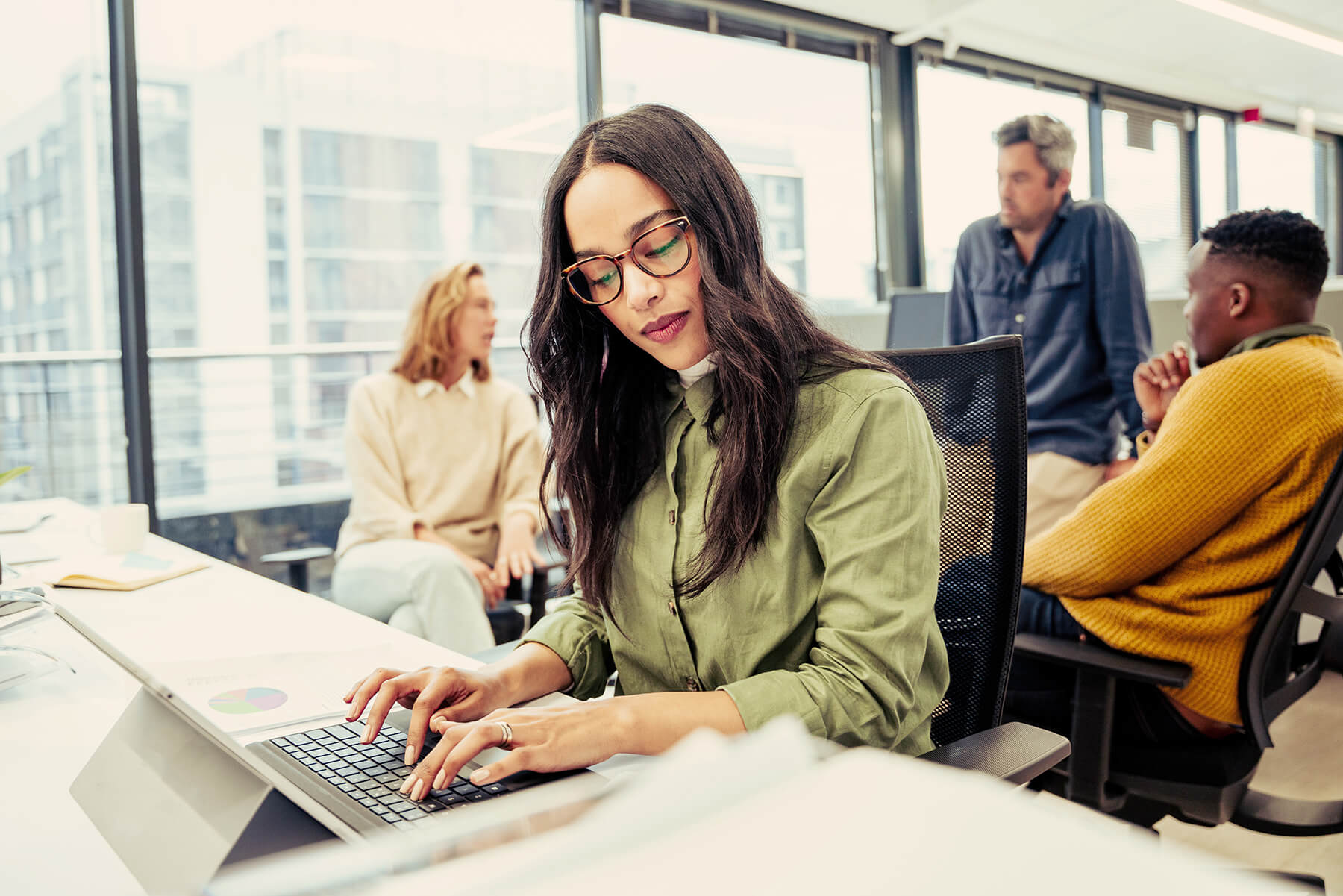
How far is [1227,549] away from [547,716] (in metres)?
1.07

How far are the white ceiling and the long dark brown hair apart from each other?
12.1 ft

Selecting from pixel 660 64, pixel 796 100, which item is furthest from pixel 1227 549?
pixel 796 100

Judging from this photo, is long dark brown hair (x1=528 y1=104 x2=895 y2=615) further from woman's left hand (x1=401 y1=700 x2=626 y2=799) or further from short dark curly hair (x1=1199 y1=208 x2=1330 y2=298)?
short dark curly hair (x1=1199 y1=208 x2=1330 y2=298)

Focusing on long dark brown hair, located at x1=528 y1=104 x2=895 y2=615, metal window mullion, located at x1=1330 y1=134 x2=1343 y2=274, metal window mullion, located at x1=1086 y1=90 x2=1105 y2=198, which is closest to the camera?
long dark brown hair, located at x1=528 y1=104 x2=895 y2=615

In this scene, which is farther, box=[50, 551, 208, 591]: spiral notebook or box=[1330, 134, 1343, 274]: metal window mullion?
box=[1330, 134, 1343, 274]: metal window mullion

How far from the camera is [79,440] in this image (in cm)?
340

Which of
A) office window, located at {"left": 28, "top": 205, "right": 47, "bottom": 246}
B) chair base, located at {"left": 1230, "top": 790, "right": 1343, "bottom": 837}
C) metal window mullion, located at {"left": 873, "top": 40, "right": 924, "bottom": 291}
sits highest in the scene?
metal window mullion, located at {"left": 873, "top": 40, "right": 924, "bottom": 291}

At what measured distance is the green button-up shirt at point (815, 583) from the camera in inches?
34.6

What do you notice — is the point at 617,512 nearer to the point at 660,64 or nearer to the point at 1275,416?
the point at 1275,416

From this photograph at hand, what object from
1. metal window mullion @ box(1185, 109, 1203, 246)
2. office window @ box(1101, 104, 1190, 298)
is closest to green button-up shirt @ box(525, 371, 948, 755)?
office window @ box(1101, 104, 1190, 298)

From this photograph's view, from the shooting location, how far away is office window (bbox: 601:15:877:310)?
14.1 ft

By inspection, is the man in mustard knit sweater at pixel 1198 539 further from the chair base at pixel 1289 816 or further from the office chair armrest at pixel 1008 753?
the office chair armrest at pixel 1008 753

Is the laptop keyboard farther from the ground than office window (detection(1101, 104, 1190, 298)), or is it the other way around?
office window (detection(1101, 104, 1190, 298))

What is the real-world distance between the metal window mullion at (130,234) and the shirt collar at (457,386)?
945 mm
